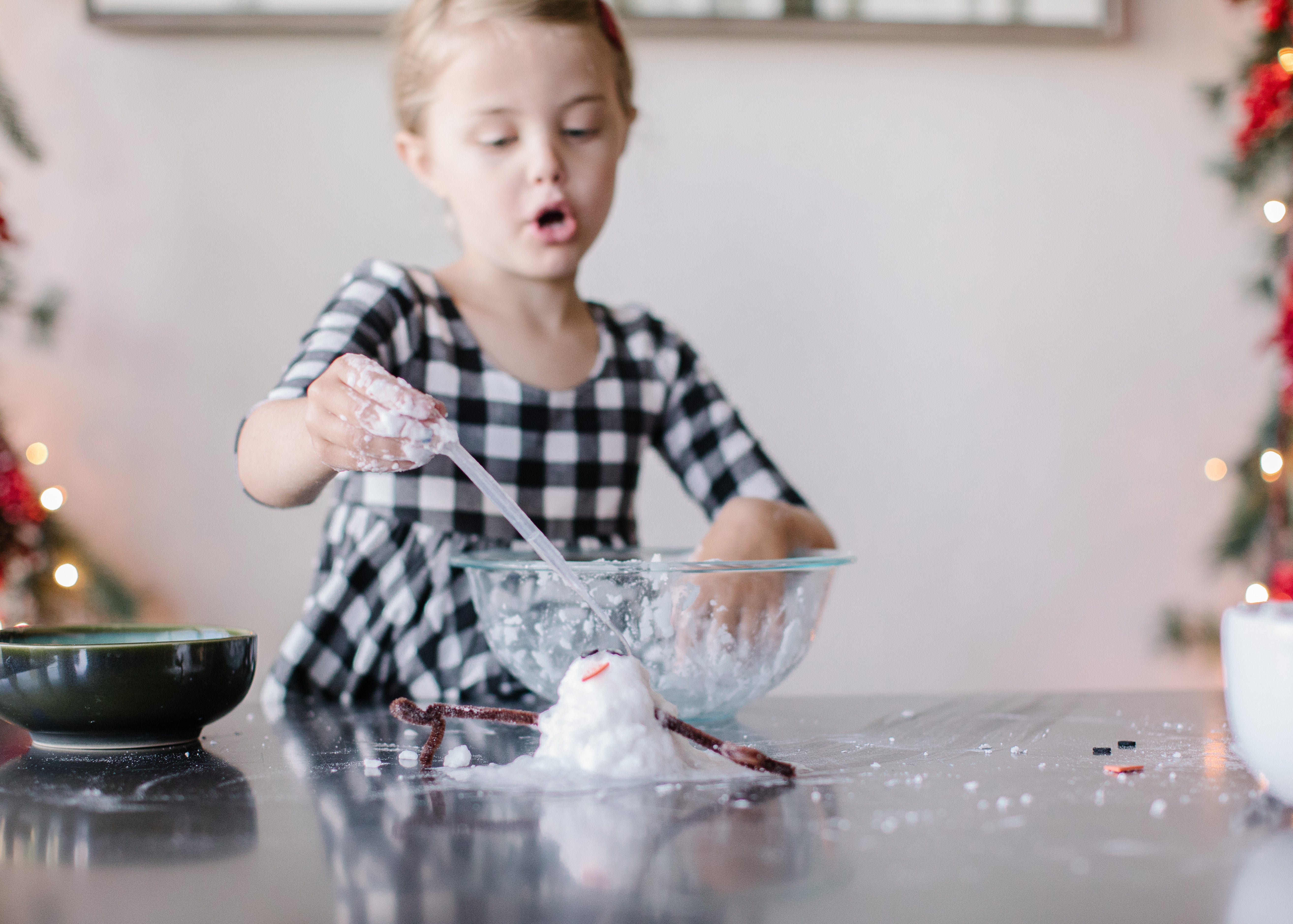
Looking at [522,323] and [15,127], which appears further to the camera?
[15,127]

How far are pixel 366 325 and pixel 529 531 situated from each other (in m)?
0.38

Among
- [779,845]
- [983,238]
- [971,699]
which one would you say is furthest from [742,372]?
[779,845]

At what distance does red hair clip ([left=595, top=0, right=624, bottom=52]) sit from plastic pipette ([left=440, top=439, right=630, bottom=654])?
0.58 meters

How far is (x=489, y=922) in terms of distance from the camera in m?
0.33

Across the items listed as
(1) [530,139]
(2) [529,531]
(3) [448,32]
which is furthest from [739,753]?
(3) [448,32]

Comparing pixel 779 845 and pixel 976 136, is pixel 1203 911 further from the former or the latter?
pixel 976 136

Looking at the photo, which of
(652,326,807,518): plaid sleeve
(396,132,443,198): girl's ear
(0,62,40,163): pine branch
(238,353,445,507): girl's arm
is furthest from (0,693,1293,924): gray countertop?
(0,62,40,163): pine branch

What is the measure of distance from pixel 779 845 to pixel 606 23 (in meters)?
0.86

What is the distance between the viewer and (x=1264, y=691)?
1.46 ft

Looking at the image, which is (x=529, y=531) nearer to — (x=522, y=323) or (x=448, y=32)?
(x=522, y=323)

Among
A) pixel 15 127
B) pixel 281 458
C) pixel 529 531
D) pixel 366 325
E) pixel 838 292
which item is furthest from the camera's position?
pixel 838 292

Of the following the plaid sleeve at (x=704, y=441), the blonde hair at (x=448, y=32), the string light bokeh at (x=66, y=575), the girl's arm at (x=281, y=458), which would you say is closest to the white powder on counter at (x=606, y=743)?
the girl's arm at (x=281, y=458)

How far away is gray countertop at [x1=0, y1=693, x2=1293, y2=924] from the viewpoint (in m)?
0.34

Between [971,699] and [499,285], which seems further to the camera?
[499,285]
